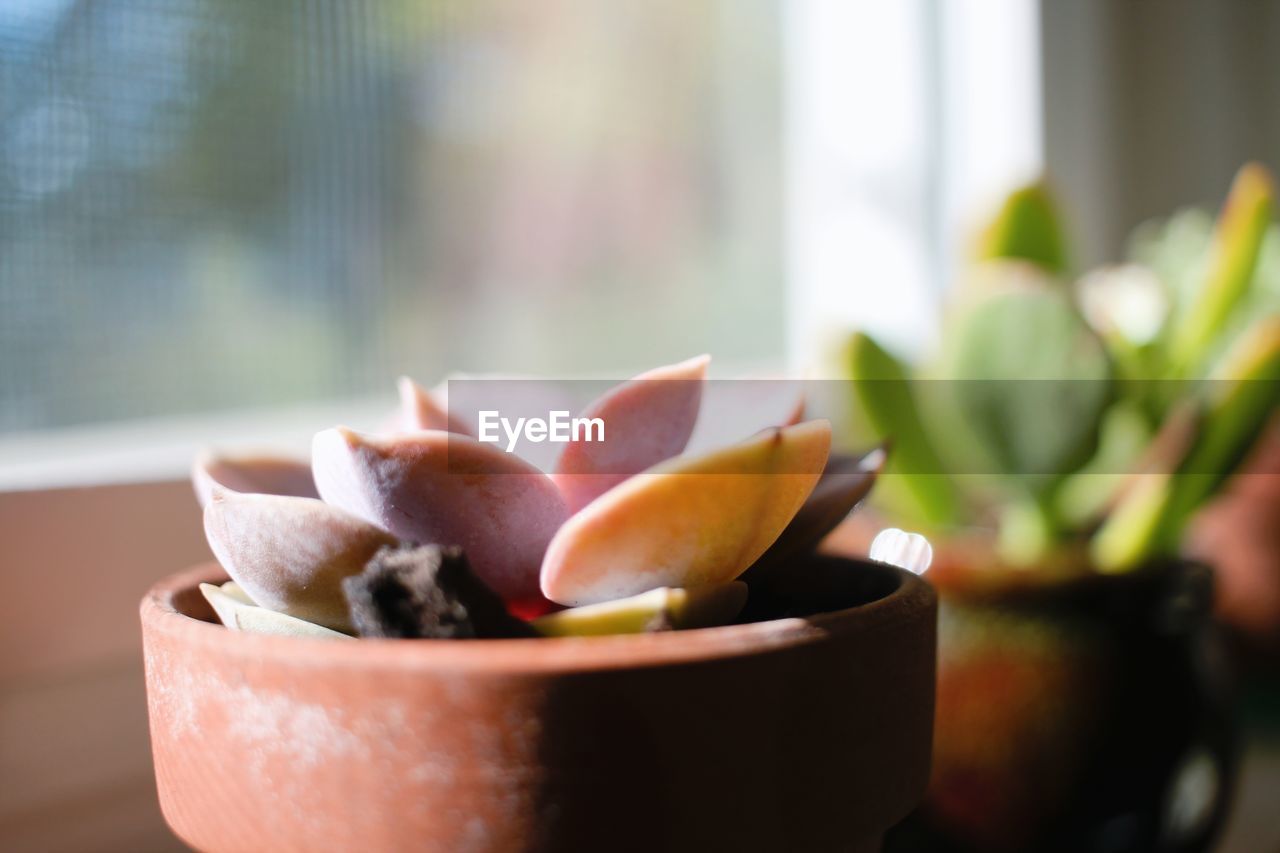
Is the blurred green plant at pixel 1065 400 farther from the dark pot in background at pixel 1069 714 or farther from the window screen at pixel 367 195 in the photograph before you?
the window screen at pixel 367 195

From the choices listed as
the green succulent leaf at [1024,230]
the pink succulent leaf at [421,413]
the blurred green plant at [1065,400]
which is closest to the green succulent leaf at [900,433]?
the blurred green plant at [1065,400]

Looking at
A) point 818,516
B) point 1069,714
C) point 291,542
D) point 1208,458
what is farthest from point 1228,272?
point 291,542

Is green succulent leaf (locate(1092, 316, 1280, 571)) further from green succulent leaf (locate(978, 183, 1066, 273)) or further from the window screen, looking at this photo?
the window screen

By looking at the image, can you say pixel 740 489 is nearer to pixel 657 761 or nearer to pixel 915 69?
pixel 657 761

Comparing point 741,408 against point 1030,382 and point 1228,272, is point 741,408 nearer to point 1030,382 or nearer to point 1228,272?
point 1030,382

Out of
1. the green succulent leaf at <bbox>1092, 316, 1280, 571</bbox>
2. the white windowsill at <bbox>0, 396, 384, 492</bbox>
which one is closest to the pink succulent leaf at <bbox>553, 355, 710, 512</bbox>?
the white windowsill at <bbox>0, 396, 384, 492</bbox>

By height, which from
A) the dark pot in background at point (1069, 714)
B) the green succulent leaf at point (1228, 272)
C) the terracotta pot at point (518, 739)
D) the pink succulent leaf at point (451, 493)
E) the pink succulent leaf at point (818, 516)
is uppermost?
the green succulent leaf at point (1228, 272)
